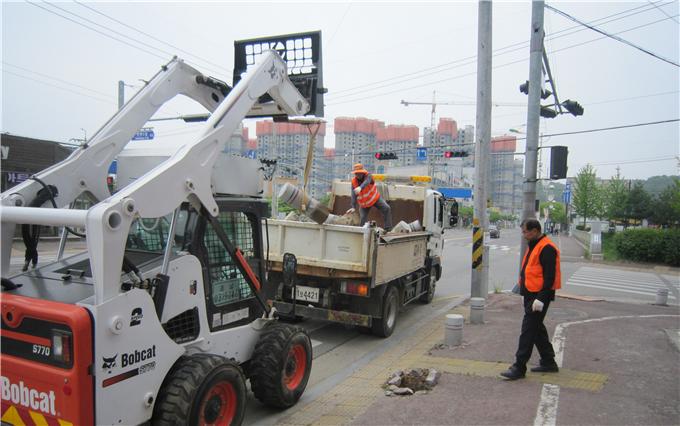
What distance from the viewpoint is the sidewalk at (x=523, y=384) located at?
4.48 m

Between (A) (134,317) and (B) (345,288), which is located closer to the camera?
(A) (134,317)

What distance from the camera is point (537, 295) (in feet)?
18.3

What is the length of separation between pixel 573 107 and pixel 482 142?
440 centimetres

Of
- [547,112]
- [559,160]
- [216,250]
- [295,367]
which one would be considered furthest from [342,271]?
[547,112]

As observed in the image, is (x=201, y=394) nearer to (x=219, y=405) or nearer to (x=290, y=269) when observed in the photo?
(x=219, y=405)

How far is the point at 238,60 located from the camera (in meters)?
5.62

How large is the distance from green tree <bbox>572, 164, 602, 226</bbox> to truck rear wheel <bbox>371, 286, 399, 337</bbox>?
151 ft

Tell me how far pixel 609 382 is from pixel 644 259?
2345cm

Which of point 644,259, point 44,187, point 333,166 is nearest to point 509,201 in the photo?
point 333,166

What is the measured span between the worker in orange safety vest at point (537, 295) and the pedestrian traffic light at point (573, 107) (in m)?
8.50

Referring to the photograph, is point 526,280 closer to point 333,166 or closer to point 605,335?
point 605,335

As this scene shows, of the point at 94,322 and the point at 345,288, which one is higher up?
the point at 94,322

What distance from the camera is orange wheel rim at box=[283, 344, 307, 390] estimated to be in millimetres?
4979

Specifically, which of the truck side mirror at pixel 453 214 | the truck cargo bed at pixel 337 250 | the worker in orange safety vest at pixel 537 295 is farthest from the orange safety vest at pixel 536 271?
the truck side mirror at pixel 453 214
